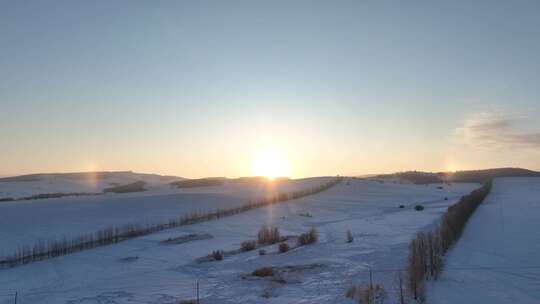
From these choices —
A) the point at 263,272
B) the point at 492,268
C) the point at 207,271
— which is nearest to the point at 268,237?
the point at 207,271

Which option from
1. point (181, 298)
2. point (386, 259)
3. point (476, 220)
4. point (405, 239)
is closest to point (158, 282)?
point (181, 298)

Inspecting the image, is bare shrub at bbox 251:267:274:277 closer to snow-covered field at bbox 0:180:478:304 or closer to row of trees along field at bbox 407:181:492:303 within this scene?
snow-covered field at bbox 0:180:478:304

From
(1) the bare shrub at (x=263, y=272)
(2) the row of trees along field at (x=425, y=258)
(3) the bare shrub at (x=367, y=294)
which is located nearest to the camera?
(3) the bare shrub at (x=367, y=294)

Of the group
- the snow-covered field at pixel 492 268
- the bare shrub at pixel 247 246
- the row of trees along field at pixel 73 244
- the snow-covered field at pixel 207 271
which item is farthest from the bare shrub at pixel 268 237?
the snow-covered field at pixel 492 268

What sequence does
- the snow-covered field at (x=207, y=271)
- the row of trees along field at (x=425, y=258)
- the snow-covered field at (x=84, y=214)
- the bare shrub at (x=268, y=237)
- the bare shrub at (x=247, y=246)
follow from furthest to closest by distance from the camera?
the snow-covered field at (x=84, y=214) → the bare shrub at (x=268, y=237) → the bare shrub at (x=247, y=246) → the snow-covered field at (x=207, y=271) → the row of trees along field at (x=425, y=258)

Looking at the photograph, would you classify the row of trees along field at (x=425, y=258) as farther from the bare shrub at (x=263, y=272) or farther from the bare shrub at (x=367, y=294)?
the bare shrub at (x=263, y=272)

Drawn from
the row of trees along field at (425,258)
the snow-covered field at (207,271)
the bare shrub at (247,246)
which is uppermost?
the row of trees along field at (425,258)

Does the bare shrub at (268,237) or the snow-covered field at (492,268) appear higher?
the bare shrub at (268,237)

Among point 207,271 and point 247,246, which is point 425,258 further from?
point 247,246

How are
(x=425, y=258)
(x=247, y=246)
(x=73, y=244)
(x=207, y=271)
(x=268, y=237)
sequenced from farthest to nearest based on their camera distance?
(x=73, y=244) → (x=268, y=237) → (x=247, y=246) → (x=207, y=271) → (x=425, y=258)

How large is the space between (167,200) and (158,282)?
34506 millimetres

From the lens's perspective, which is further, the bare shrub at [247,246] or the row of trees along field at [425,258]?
the bare shrub at [247,246]

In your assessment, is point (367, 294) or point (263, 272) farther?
point (263, 272)

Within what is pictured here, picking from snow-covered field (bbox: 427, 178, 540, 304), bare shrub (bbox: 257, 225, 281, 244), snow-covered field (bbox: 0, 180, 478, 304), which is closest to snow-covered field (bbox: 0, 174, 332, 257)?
snow-covered field (bbox: 0, 180, 478, 304)
